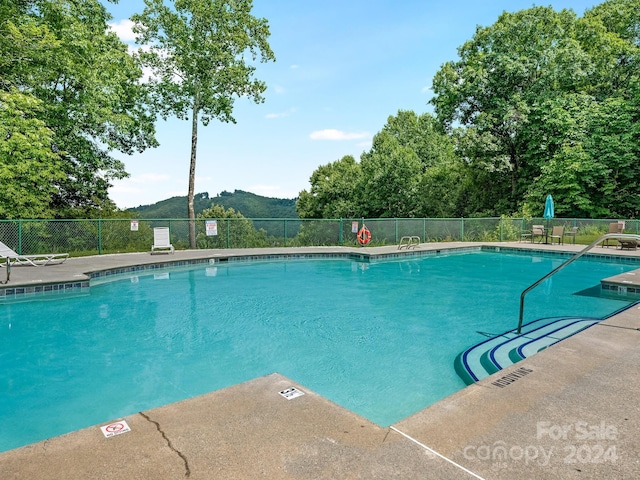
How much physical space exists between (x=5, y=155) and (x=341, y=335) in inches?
506

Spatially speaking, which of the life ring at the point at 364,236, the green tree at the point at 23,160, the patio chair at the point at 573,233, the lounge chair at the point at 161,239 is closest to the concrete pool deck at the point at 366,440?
the lounge chair at the point at 161,239

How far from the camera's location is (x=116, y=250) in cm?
1400

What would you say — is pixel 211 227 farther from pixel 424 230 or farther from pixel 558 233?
pixel 558 233

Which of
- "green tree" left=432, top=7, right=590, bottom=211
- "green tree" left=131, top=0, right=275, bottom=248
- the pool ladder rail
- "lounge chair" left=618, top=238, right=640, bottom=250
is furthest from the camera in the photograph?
"green tree" left=432, top=7, right=590, bottom=211

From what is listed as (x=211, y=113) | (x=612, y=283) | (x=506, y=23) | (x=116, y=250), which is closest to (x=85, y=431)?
(x=612, y=283)

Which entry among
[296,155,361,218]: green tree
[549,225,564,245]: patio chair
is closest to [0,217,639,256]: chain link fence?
[549,225,564,245]: patio chair

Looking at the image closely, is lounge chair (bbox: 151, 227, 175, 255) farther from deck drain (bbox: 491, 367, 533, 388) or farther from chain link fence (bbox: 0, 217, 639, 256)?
deck drain (bbox: 491, 367, 533, 388)

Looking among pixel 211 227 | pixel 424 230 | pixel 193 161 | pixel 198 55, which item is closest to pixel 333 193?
pixel 424 230

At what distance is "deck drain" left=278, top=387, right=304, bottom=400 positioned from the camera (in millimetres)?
2515

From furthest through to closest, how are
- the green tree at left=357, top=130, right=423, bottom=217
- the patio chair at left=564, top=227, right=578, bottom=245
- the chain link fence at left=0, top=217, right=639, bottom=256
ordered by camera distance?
the green tree at left=357, top=130, right=423, bottom=217 → the patio chair at left=564, top=227, right=578, bottom=245 → the chain link fence at left=0, top=217, right=639, bottom=256

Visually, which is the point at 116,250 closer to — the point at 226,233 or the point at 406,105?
the point at 226,233

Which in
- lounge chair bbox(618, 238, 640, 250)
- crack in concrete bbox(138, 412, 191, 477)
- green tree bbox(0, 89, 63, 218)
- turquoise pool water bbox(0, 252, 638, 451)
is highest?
green tree bbox(0, 89, 63, 218)

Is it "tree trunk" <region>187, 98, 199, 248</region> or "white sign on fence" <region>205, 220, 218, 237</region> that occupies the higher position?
"tree trunk" <region>187, 98, 199, 248</region>

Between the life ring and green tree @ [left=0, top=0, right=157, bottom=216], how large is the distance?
10260 millimetres
